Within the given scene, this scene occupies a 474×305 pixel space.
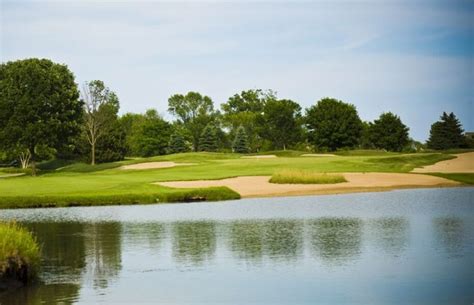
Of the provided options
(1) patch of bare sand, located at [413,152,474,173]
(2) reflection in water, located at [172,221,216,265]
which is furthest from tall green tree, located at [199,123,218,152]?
(2) reflection in water, located at [172,221,216,265]

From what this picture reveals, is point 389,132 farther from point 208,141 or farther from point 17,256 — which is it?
point 17,256

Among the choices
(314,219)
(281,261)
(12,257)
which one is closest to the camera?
(12,257)

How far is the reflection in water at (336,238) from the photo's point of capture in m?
23.2

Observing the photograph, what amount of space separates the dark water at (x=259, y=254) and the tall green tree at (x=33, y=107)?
32459 mm

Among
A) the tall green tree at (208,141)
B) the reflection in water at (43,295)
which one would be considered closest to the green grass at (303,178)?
the reflection in water at (43,295)

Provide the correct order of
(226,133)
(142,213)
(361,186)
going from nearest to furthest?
(142,213), (361,186), (226,133)

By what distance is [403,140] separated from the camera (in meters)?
119

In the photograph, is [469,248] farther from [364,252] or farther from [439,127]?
[439,127]

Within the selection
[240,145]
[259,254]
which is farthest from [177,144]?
[259,254]

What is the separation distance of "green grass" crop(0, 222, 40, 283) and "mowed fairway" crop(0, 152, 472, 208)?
23396mm

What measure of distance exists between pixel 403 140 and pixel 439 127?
A: 7435mm

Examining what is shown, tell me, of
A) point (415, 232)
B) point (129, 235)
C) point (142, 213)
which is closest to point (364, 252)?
point (415, 232)

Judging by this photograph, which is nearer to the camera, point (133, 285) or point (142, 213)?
point (133, 285)

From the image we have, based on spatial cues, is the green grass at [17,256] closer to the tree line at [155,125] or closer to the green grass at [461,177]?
the green grass at [461,177]
